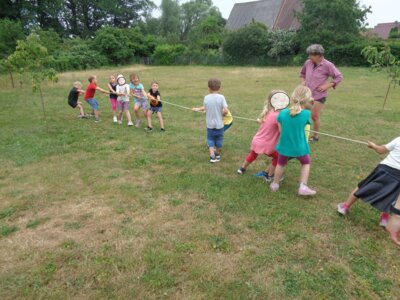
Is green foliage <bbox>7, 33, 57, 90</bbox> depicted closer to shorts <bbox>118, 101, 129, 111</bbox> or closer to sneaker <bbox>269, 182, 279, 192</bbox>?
shorts <bbox>118, 101, 129, 111</bbox>

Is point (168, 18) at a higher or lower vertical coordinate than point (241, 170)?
higher

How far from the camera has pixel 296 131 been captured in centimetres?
444

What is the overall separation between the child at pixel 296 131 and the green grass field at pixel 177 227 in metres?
0.50

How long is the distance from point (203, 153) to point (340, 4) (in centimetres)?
3068

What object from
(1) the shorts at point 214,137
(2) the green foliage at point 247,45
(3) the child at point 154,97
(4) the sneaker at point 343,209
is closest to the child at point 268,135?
(1) the shorts at point 214,137

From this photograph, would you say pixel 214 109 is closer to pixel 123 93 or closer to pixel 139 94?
pixel 139 94

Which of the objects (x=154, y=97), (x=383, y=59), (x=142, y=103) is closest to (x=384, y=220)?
(x=154, y=97)

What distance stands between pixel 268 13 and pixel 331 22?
897 inches

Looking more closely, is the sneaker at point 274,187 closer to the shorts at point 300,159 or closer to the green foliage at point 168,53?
the shorts at point 300,159

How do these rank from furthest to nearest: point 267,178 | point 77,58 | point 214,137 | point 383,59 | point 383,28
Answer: point 383,28, point 77,58, point 383,59, point 214,137, point 267,178

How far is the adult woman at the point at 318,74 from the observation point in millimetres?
→ 6484

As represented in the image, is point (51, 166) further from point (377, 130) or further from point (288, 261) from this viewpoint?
point (377, 130)

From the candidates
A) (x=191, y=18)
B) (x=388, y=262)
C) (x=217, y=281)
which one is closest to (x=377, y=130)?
(x=388, y=262)

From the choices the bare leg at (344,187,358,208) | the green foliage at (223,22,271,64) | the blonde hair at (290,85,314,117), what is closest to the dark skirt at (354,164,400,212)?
the bare leg at (344,187,358,208)
